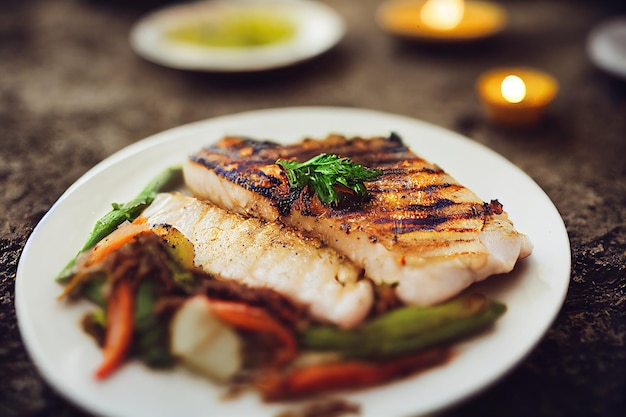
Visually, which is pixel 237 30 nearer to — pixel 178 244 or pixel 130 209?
pixel 130 209

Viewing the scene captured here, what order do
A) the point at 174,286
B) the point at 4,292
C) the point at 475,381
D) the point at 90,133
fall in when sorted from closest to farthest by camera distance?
1. the point at 475,381
2. the point at 174,286
3. the point at 4,292
4. the point at 90,133

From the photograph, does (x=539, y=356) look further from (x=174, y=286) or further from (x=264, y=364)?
(x=174, y=286)

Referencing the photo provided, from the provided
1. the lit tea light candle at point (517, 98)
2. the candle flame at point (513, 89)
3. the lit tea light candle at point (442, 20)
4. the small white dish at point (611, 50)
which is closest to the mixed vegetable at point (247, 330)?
the lit tea light candle at point (517, 98)

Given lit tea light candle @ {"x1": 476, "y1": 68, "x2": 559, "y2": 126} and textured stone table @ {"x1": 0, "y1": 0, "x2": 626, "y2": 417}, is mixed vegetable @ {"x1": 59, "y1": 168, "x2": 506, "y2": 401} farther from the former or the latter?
lit tea light candle @ {"x1": 476, "y1": 68, "x2": 559, "y2": 126}

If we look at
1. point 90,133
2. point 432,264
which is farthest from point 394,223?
point 90,133

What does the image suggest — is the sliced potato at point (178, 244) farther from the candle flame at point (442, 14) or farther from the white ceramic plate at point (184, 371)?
the candle flame at point (442, 14)

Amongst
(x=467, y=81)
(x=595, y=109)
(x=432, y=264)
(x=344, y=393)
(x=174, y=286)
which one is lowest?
(x=174, y=286)

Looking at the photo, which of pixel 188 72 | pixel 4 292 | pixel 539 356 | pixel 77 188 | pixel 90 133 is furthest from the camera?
pixel 188 72
